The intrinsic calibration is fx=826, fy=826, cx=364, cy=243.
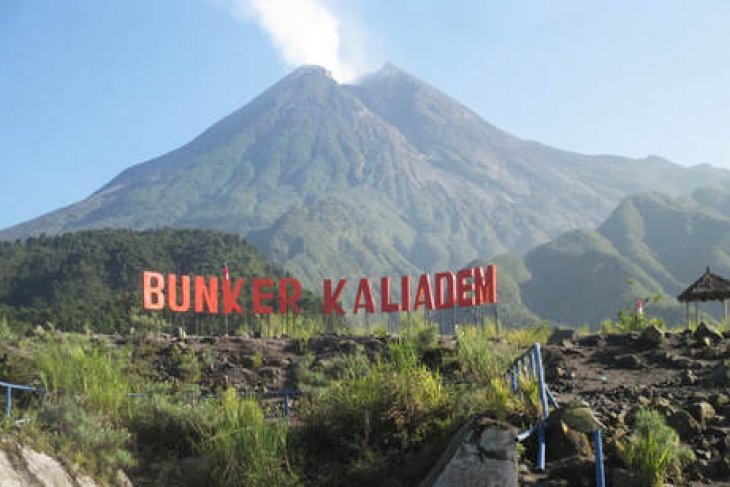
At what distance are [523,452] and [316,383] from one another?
354 inches

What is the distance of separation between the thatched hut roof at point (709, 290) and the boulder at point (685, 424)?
13.2 m

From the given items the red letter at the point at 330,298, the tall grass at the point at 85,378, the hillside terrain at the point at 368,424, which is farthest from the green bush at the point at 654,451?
the red letter at the point at 330,298

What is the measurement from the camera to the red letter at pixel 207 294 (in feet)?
95.6

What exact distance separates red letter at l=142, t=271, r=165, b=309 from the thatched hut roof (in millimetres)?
16565

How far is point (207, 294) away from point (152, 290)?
7.93ft

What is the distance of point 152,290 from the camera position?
27703 mm

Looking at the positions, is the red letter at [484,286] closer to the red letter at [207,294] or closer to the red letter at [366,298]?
the red letter at [366,298]

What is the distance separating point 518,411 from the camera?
33.0 feet

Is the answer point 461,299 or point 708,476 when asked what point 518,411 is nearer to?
point 708,476

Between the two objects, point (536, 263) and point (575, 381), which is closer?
point (575, 381)

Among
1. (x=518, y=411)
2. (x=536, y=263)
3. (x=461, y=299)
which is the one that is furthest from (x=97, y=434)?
(x=536, y=263)

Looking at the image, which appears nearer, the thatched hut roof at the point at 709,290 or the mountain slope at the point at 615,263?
the thatched hut roof at the point at 709,290

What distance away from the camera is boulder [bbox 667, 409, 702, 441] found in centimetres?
1031

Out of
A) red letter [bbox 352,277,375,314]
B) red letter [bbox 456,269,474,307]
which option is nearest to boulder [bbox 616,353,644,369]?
red letter [bbox 456,269,474,307]
